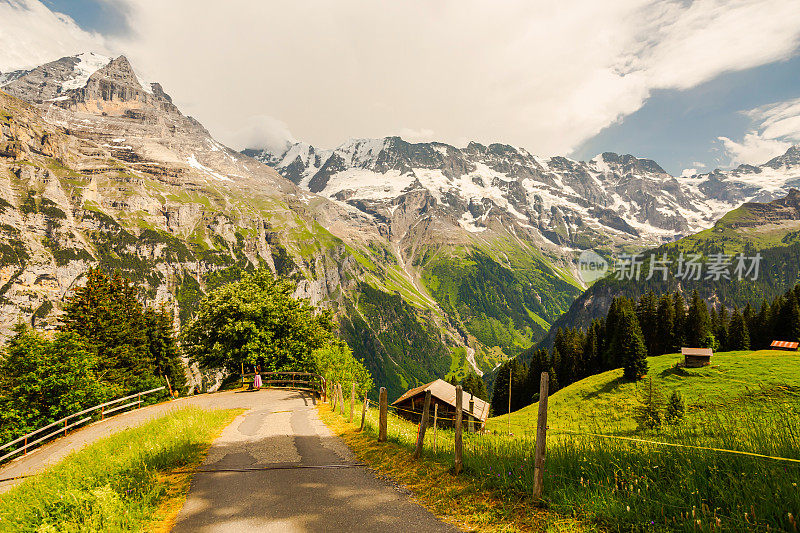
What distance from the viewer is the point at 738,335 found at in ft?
240

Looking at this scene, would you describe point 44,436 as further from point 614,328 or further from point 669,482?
point 614,328

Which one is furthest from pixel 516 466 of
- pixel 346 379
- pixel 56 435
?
pixel 346 379

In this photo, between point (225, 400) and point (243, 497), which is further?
point (225, 400)

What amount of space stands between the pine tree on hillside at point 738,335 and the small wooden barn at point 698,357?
91.7 ft

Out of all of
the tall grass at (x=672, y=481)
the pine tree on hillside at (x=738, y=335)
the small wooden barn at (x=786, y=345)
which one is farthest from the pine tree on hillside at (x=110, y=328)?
the pine tree on hillside at (x=738, y=335)

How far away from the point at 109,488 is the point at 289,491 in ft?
14.4

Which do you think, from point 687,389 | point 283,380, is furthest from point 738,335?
point 283,380

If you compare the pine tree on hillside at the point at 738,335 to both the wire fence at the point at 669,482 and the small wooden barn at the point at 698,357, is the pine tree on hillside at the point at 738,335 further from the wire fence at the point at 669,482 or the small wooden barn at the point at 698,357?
the wire fence at the point at 669,482

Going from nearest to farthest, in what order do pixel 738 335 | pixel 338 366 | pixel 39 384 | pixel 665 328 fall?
pixel 39 384 < pixel 338 366 < pixel 738 335 < pixel 665 328

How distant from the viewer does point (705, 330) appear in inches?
2926

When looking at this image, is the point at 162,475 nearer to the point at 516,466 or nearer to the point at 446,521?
the point at 446,521

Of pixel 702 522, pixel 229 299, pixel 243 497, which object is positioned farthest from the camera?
pixel 229 299

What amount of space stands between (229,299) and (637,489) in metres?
42.3

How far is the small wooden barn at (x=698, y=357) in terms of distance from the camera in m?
53.3
